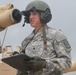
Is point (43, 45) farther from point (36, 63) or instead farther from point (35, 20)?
point (36, 63)

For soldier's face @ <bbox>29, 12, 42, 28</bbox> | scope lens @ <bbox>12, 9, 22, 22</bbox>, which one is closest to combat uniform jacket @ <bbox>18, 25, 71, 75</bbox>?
soldier's face @ <bbox>29, 12, 42, 28</bbox>

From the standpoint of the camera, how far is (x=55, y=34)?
20.3ft

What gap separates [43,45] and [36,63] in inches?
27.3

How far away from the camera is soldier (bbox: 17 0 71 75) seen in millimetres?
5879

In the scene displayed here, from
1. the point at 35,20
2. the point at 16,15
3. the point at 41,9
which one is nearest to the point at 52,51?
the point at 35,20

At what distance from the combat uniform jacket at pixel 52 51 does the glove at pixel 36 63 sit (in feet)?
0.57

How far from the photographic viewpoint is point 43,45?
620 cm

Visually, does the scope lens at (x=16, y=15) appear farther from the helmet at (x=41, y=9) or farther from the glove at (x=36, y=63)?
the glove at (x=36, y=63)

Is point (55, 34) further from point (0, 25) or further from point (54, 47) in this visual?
point (0, 25)

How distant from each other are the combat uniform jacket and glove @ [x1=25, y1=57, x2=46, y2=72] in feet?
0.57

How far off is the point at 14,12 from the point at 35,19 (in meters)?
Answer: 1.00

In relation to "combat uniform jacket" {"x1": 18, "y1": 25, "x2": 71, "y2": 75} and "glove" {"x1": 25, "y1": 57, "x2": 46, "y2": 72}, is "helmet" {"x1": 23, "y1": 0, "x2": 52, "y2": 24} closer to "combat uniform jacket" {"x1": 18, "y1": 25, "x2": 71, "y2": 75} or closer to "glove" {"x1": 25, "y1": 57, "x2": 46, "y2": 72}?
"combat uniform jacket" {"x1": 18, "y1": 25, "x2": 71, "y2": 75}

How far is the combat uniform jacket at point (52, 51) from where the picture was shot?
5.92 meters

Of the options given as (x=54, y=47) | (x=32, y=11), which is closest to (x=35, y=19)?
(x=32, y=11)
